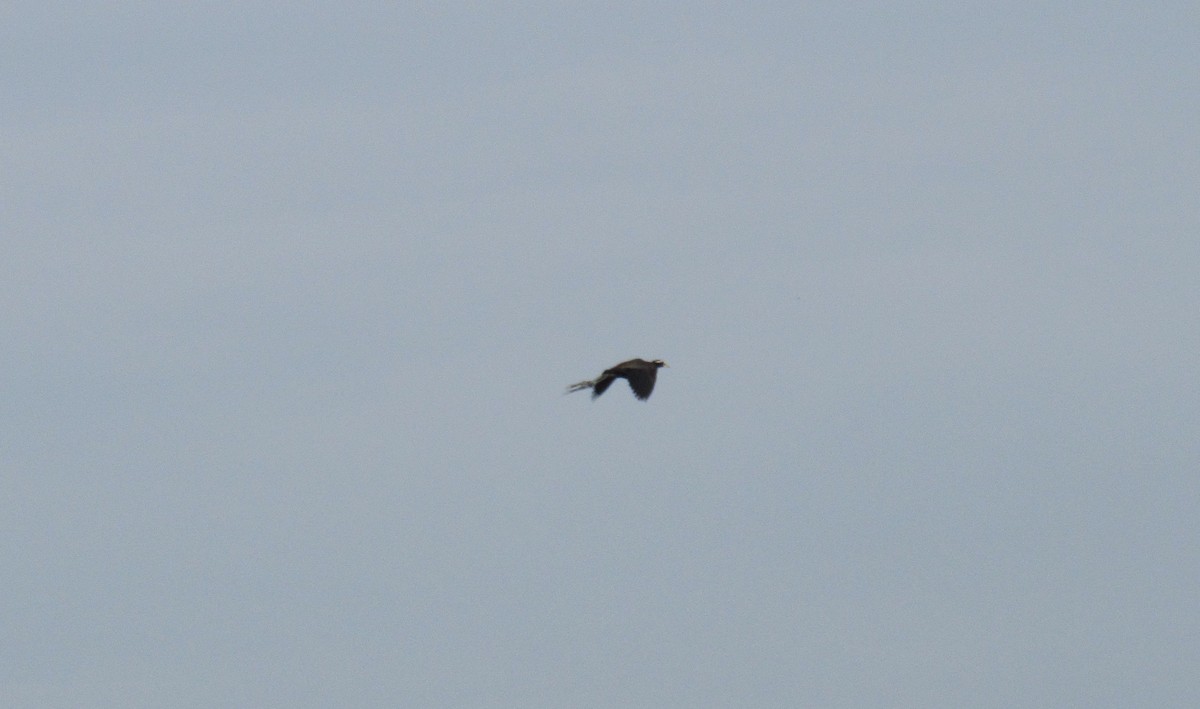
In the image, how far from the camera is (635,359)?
6303 cm

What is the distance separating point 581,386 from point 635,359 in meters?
1.95

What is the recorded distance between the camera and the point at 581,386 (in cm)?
6256
